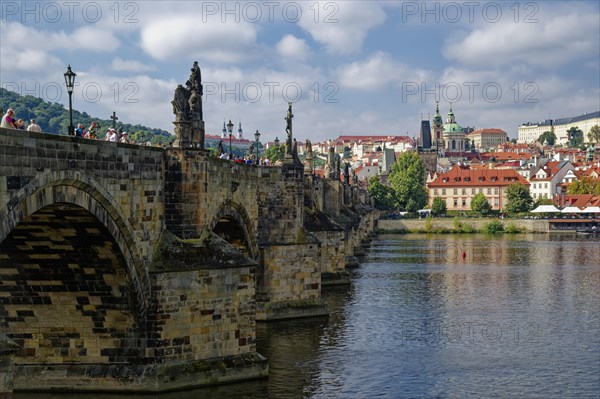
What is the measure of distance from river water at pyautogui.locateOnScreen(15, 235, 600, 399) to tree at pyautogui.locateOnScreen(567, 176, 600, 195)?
98.4 meters

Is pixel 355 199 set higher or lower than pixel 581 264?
higher

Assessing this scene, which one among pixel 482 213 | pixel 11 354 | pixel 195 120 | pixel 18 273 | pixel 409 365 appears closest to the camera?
pixel 11 354

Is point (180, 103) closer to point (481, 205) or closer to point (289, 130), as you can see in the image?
point (289, 130)

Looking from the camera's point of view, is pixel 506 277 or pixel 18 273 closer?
pixel 18 273

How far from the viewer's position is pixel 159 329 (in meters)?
27.5

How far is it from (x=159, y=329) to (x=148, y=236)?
3.13 metres

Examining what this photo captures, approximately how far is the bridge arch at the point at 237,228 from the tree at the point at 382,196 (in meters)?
132

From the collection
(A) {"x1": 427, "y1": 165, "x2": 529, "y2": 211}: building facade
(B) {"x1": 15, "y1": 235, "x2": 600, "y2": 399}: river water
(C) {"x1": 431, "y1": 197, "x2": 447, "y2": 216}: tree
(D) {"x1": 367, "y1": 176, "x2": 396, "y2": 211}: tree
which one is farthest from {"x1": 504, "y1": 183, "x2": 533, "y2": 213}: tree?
(B) {"x1": 15, "y1": 235, "x2": 600, "y2": 399}: river water

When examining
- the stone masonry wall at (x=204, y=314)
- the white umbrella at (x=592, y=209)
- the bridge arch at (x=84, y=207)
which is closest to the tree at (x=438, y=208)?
the white umbrella at (x=592, y=209)

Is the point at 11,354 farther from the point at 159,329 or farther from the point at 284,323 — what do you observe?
the point at 284,323

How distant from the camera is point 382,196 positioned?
17700 cm

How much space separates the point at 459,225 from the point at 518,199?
84.8ft

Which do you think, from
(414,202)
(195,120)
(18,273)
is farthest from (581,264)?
(414,202)

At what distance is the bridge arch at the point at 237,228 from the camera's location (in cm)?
3847
